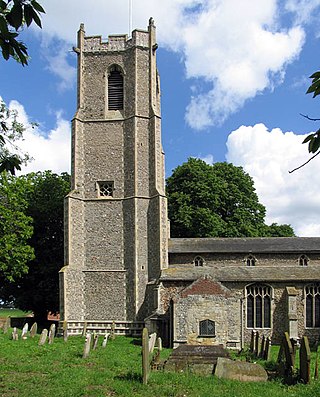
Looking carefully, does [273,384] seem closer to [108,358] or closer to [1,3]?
[108,358]

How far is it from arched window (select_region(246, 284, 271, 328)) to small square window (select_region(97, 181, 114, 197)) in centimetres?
1012

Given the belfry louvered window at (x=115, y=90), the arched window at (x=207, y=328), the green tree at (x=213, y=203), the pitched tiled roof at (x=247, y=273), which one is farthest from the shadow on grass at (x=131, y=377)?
the green tree at (x=213, y=203)

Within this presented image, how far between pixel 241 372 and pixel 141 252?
16.2m

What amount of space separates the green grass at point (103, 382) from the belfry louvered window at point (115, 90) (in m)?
18.3

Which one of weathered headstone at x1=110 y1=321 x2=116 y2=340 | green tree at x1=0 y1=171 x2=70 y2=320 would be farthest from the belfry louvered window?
weathered headstone at x1=110 y1=321 x2=116 y2=340

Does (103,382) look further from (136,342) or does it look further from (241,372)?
(136,342)

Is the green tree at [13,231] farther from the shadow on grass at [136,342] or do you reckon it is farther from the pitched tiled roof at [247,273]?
the pitched tiled roof at [247,273]

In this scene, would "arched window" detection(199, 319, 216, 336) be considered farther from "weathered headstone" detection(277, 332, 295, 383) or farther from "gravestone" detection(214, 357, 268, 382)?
"gravestone" detection(214, 357, 268, 382)

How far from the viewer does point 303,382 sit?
39.0 ft

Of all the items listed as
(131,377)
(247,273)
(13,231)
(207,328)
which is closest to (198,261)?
(247,273)

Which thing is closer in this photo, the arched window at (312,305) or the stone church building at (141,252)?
the stone church building at (141,252)

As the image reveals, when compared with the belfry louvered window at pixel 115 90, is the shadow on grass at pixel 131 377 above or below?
below

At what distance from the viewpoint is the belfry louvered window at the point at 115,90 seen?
31.1 meters

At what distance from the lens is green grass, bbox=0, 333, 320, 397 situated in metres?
10.8
